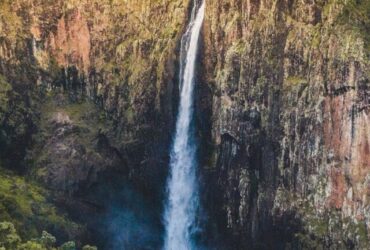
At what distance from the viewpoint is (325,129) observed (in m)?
35.6

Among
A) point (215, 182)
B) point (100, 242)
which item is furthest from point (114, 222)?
point (215, 182)

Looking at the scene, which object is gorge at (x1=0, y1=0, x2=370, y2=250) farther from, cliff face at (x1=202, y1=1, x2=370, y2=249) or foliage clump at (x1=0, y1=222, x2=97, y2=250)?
foliage clump at (x1=0, y1=222, x2=97, y2=250)

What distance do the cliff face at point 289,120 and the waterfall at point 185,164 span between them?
0.85 metres

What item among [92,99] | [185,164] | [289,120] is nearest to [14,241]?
Answer: [185,164]

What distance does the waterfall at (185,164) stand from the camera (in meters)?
39.8

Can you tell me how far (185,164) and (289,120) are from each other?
21.6ft

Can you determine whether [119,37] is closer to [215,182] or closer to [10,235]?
[215,182]

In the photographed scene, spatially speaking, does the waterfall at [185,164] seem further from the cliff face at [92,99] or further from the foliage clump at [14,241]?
the foliage clump at [14,241]

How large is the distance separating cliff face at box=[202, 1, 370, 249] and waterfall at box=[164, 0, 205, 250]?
2.78ft

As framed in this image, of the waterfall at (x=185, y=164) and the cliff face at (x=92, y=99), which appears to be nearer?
the waterfall at (x=185, y=164)

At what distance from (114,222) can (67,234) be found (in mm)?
3155

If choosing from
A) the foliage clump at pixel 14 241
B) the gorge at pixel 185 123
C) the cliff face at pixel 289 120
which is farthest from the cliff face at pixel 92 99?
the foliage clump at pixel 14 241

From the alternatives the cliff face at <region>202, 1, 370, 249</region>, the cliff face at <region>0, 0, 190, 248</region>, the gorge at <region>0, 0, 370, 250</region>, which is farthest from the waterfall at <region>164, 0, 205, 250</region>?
the cliff face at <region>202, 1, 370, 249</region>

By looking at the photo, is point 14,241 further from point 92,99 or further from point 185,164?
point 92,99
